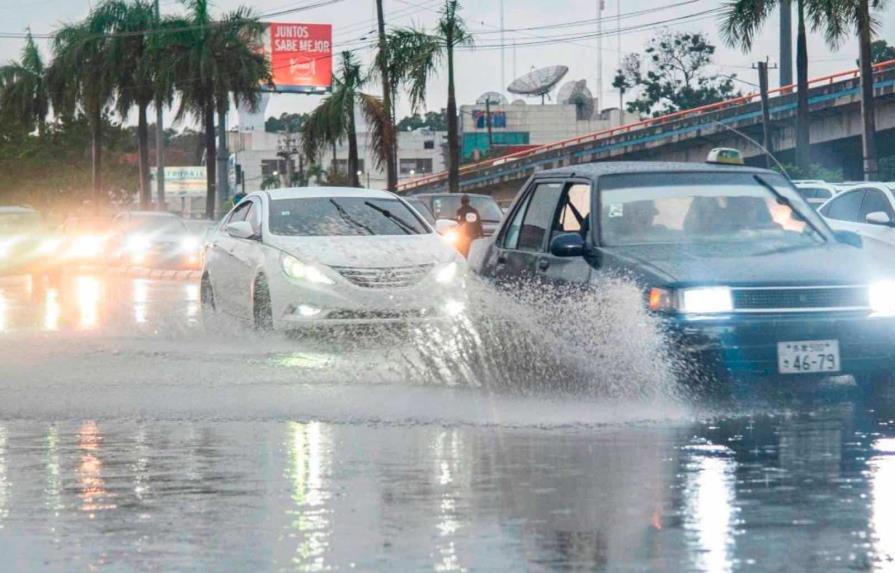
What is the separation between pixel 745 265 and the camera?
411 inches

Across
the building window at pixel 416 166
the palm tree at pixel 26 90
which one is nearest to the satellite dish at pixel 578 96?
the building window at pixel 416 166

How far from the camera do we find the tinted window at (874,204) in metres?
20.4

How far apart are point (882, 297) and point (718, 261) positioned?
39.3 inches

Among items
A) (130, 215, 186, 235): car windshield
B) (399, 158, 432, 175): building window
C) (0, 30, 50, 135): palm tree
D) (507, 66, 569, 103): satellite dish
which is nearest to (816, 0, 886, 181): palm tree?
(130, 215, 186, 235): car windshield

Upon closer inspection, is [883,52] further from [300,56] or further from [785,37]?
[785,37]

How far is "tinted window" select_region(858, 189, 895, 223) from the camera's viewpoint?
2043cm

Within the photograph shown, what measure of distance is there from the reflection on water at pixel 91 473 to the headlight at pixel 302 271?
485cm

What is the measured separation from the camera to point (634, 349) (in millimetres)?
10383

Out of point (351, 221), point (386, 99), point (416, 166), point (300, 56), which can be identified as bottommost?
point (351, 221)

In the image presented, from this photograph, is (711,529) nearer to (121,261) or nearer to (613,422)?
(613,422)

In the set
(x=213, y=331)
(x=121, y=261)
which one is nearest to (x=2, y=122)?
(x=121, y=261)

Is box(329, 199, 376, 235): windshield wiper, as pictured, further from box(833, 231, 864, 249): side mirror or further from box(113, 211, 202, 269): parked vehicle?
box(113, 211, 202, 269): parked vehicle

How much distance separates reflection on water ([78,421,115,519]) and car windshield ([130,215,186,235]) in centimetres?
2908

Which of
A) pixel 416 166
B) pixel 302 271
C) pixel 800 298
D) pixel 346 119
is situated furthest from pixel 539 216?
pixel 416 166
